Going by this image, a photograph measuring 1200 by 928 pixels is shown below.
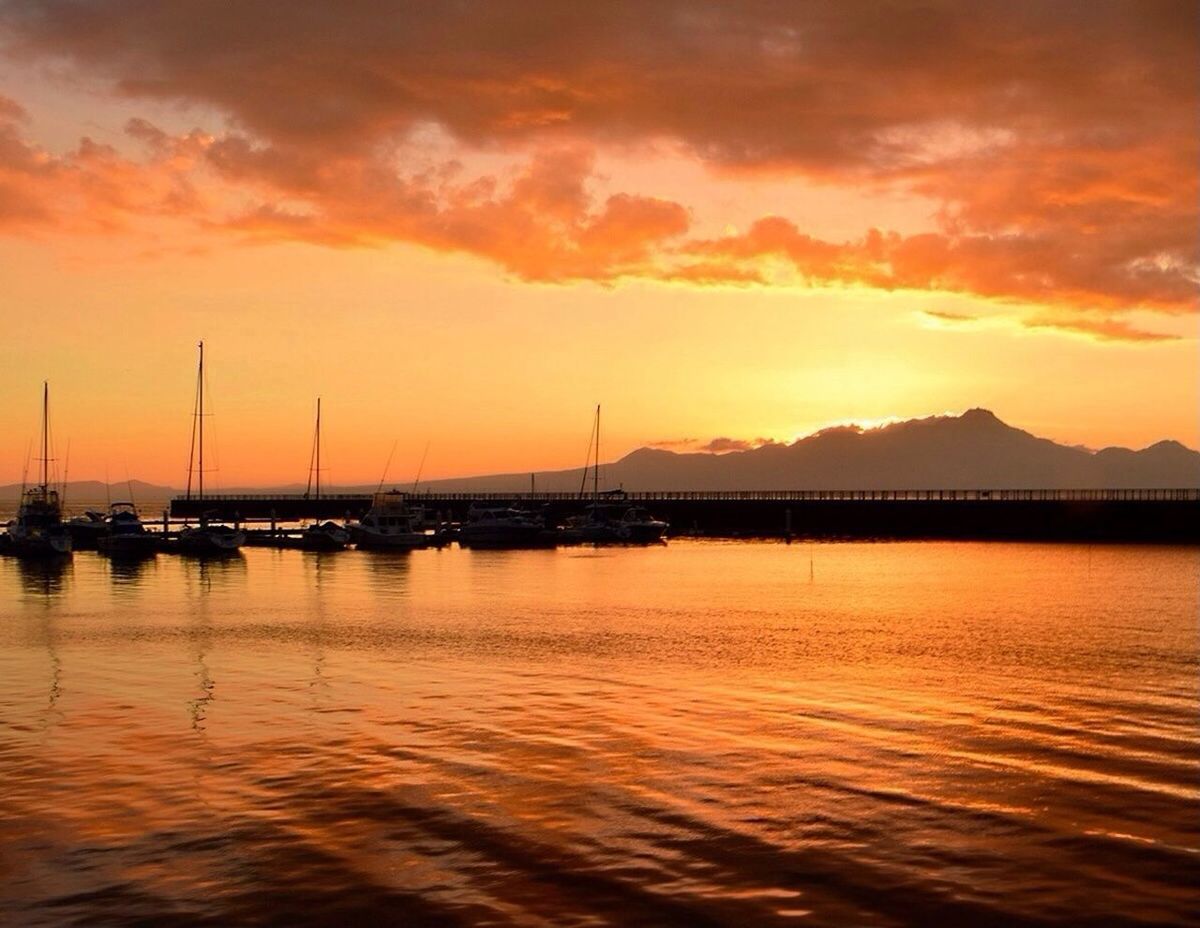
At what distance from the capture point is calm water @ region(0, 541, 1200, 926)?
14.1 metres

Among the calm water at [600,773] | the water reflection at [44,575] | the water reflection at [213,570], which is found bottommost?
the water reflection at [44,575]

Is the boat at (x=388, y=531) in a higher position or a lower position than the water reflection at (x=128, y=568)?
higher

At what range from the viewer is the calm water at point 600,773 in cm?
1412

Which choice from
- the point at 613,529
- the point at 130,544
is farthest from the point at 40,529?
the point at 613,529

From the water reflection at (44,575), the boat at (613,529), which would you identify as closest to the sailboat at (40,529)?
the water reflection at (44,575)

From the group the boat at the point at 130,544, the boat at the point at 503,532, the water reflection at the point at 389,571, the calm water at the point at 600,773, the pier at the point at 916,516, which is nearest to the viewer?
the calm water at the point at 600,773

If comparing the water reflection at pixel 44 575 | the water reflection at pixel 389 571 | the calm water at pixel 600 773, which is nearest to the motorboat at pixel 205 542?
the water reflection at pixel 44 575

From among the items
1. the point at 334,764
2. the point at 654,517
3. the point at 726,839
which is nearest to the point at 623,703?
the point at 334,764

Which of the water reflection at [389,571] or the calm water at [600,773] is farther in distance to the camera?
the water reflection at [389,571]

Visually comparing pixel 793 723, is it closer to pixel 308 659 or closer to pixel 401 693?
pixel 401 693

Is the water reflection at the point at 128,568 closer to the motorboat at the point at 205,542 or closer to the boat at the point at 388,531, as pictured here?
the motorboat at the point at 205,542

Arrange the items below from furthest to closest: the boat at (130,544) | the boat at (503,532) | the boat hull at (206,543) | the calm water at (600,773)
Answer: the boat at (503,532)
the boat hull at (206,543)
the boat at (130,544)
the calm water at (600,773)

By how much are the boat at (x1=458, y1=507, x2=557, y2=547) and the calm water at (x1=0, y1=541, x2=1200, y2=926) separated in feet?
199

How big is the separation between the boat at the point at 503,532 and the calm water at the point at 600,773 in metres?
60.5
